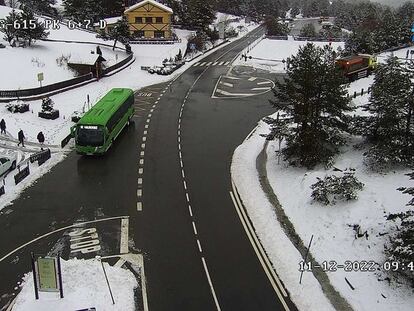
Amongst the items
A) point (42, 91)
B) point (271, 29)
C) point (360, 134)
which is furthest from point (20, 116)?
point (271, 29)

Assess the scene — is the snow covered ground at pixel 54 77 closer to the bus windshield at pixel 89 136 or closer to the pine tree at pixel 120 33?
the bus windshield at pixel 89 136

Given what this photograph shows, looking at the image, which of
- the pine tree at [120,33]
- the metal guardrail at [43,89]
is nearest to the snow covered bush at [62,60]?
the metal guardrail at [43,89]

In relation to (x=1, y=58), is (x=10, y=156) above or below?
below

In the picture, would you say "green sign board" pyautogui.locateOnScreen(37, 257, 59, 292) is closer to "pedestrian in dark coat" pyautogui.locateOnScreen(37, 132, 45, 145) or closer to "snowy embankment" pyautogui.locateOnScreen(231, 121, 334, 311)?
"snowy embankment" pyautogui.locateOnScreen(231, 121, 334, 311)

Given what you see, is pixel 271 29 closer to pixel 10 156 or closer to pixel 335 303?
pixel 10 156

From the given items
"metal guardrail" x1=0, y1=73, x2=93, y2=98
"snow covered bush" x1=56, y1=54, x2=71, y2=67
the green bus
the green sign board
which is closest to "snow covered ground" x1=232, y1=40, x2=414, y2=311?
the green sign board

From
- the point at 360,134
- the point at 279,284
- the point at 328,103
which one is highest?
the point at 328,103
